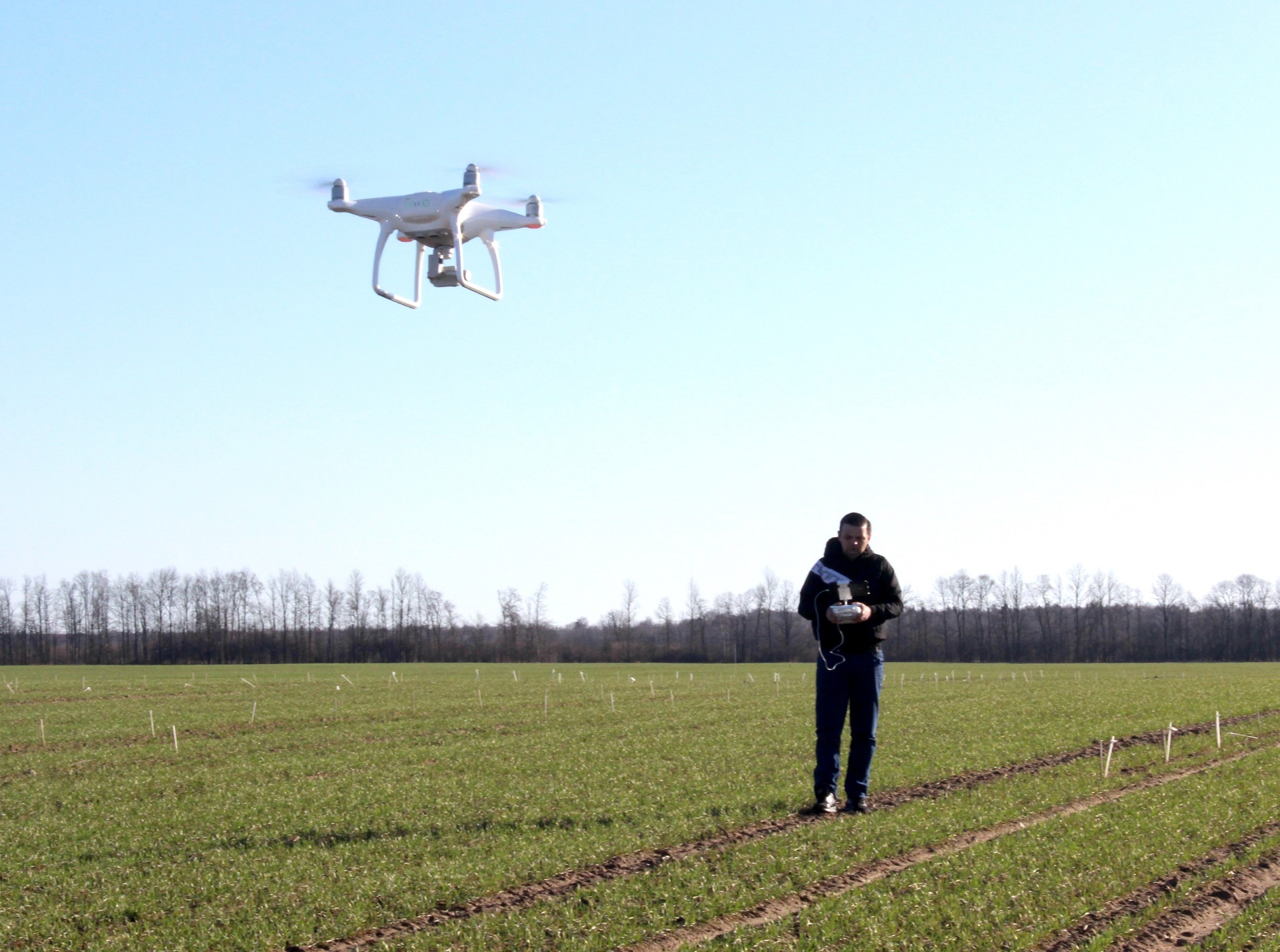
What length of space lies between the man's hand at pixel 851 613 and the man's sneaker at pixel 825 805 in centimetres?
166

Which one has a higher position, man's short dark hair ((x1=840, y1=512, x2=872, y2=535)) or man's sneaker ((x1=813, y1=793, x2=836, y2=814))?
man's short dark hair ((x1=840, y1=512, x2=872, y2=535))

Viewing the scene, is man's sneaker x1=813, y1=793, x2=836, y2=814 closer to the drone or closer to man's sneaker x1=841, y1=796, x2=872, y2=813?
man's sneaker x1=841, y1=796, x2=872, y2=813

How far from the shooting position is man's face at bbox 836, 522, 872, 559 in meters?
10.8

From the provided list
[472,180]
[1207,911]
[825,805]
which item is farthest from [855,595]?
[472,180]

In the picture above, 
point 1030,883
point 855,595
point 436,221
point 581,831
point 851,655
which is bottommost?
point 581,831

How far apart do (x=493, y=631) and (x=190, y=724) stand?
15504cm

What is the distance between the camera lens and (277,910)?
7.72 metres

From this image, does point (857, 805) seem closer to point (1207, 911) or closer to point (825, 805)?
point (825, 805)

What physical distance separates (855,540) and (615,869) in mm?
3782

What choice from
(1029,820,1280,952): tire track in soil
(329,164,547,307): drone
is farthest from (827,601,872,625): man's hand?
(329,164,547,307): drone

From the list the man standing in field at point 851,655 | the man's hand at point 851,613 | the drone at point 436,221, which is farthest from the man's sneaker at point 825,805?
the drone at point 436,221

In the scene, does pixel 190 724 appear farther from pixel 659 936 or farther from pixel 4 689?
pixel 4 689

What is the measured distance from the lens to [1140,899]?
24.6ft

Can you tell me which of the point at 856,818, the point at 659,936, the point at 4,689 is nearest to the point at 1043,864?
the point at 856,818
